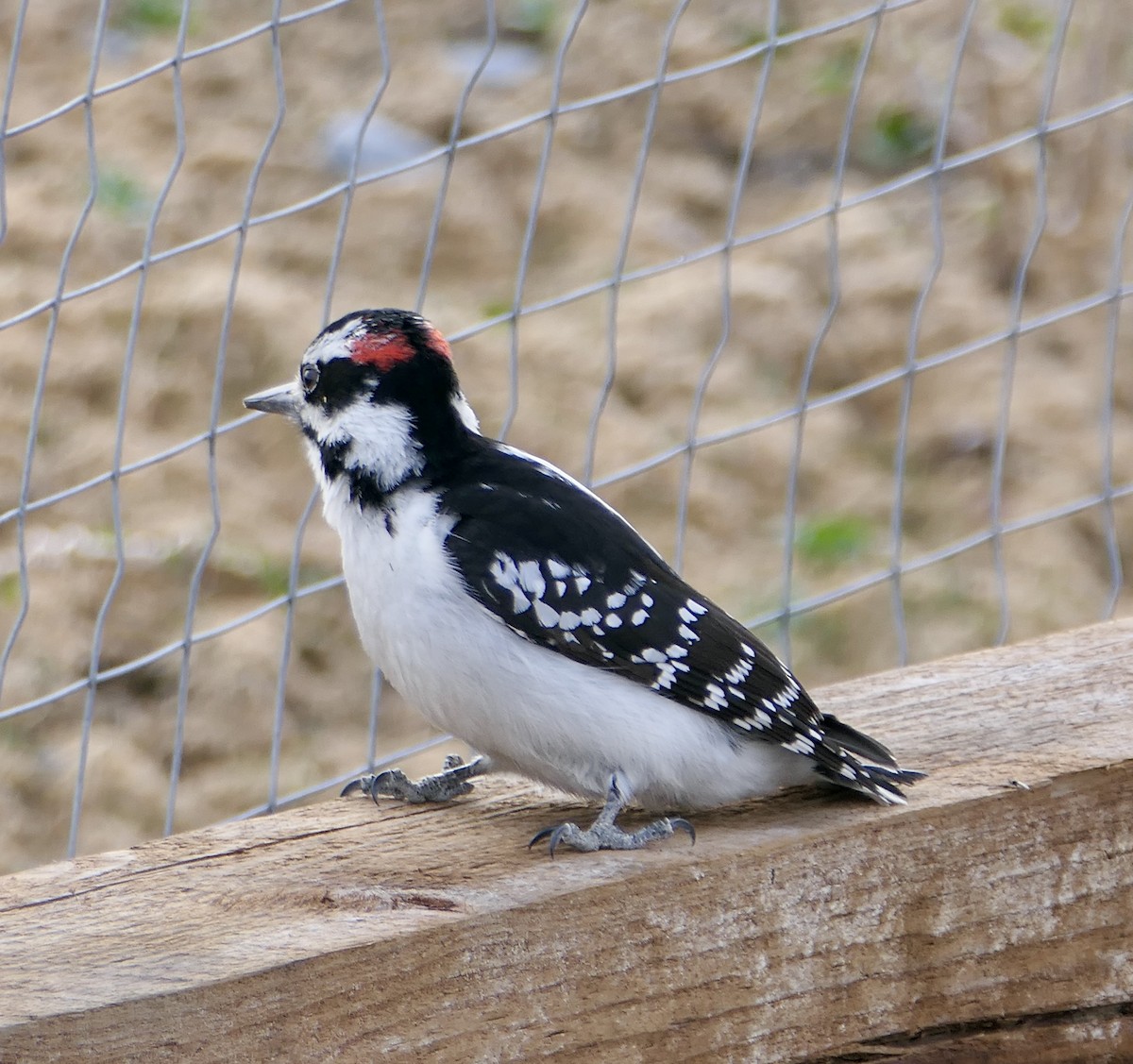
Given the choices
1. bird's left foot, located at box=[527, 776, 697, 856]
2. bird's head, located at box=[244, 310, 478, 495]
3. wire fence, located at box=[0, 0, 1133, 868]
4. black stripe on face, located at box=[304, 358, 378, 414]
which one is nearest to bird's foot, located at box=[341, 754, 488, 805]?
bird's left foot, located at box=[527, 776, 697, 856]

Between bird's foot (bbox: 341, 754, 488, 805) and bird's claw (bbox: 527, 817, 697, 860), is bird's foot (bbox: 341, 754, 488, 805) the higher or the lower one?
the lower one

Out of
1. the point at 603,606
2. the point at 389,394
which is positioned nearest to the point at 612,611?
the point at 603,606

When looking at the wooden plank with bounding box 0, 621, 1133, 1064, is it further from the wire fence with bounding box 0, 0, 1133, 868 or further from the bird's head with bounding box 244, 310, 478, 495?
the wire fence with bounding box 0, 0, 1133, 868

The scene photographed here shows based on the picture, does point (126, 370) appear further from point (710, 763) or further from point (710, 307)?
point (710, 307)

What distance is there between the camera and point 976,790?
2.08 m

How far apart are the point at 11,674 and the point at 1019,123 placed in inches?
150

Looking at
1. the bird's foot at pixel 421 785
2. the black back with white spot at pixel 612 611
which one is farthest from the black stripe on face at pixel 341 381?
the bird's foot at pixel 421 785

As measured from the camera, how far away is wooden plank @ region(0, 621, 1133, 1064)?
1.71 metres

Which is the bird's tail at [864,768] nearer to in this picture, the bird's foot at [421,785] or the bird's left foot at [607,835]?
the bird's left foot at [607,835]

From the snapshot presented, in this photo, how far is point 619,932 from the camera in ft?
6.17

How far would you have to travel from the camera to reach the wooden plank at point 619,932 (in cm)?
171

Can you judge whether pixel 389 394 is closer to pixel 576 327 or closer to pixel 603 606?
pixel 603 606

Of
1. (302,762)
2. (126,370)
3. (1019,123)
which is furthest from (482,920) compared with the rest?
(1019,123)

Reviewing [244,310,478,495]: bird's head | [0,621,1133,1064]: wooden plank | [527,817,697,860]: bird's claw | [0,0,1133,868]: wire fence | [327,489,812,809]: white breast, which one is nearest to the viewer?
[0,621,1133,1064]: wooden plank
